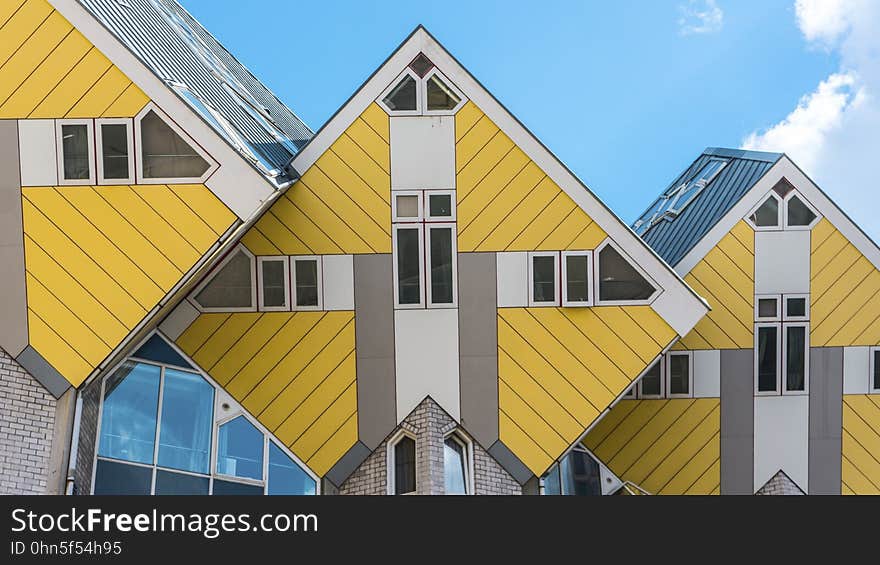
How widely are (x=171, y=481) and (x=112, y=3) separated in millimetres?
9345

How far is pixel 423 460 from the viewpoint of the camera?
16.2 meters

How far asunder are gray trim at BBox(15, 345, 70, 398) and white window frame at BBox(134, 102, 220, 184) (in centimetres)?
341

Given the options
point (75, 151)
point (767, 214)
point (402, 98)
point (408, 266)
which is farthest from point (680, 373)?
point (75, 151)

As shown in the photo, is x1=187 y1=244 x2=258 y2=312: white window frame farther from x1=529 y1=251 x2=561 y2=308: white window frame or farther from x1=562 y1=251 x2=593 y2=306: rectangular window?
x1=562 y1=251 x2=593 y2=306: rectangular window

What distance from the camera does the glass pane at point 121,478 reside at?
15.2 metres

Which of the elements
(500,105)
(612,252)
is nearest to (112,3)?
(500,105)

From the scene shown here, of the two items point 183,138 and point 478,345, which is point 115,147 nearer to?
point 183,138

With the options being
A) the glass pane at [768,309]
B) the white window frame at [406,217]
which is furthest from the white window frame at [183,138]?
the glass pane at [768,309]

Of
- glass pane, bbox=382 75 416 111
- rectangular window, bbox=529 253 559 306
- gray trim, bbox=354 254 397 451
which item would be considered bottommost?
gray trim, bbox=354 254 397 451

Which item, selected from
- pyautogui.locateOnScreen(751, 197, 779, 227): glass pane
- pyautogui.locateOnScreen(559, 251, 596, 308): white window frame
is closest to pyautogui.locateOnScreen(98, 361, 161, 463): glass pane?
pyautogui.locateOnScreen(559, 251, 596, 308): white window frame

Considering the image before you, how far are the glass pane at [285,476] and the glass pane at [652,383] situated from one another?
7566 millimetres

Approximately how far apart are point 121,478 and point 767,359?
524 inches

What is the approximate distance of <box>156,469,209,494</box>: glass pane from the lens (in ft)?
51.0

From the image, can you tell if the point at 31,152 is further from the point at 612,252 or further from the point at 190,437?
the point at 612,252
